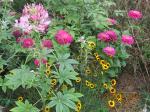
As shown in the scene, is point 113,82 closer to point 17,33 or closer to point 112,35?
point 112,35

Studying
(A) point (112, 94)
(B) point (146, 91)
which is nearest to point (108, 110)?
(A) point (112, 94)

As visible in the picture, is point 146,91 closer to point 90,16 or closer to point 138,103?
point 138,103

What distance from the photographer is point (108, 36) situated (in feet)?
11.8

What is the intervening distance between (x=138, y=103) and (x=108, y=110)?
328mm

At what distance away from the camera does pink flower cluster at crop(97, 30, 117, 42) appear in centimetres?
356

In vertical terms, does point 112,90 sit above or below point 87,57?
below

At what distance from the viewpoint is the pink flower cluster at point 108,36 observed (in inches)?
140

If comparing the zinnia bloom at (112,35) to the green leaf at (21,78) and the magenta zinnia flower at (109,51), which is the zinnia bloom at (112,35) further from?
the green leaf at (21,78)

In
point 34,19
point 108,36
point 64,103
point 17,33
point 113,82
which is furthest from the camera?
point 113,82

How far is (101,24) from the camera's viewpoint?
3635mm

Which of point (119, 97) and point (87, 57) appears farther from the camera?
point (119, 97)

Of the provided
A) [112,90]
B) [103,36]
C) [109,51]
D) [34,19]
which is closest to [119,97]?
[112,90]

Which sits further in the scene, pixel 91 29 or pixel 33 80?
pixel 91 29

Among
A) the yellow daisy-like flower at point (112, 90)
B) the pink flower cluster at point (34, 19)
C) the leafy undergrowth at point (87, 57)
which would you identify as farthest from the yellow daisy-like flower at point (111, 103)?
the pink flower cluster at point (34, 19)
